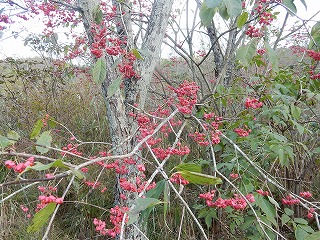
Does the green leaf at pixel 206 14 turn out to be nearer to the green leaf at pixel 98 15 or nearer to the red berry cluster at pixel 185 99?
the red berry cluster at pixel 185 99

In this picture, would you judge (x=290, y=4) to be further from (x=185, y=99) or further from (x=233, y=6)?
(x=185, y=99)

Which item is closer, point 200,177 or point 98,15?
point 200,177

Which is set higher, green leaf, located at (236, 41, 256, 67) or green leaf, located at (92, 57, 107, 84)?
green leaf, located at (236, 41, 256, 67)

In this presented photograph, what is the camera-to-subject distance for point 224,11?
52.7 inches

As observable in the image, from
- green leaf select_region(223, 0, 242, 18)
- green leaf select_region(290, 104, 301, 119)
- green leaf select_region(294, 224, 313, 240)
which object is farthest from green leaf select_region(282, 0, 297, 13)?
green leaf select_region(294, 224, 313, 240)

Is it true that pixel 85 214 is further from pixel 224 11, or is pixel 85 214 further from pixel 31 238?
pixel 224 11

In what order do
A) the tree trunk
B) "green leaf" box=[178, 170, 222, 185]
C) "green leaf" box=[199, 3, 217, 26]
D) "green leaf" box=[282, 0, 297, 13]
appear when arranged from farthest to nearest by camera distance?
the tree trunk, "green leaf" box=[199, 3, 217, 26], "green leaf" box=[282, 0, 297, 13], "green leaf" box=[178, 170, 222, 185]

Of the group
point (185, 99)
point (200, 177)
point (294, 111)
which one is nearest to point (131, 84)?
point (185, 99)

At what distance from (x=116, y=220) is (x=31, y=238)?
5.58ft

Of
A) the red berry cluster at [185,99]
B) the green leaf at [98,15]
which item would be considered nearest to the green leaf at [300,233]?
the red berry cluster at [185,99]

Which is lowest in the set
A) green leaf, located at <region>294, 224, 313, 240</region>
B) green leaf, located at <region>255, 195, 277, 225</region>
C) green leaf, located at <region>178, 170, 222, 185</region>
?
green leaf, located at <region>294, 224, 313, 240</region>

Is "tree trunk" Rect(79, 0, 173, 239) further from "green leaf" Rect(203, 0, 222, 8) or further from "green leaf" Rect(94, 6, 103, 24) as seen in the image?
"green leaf" Rect(203, 0, 222, 8)

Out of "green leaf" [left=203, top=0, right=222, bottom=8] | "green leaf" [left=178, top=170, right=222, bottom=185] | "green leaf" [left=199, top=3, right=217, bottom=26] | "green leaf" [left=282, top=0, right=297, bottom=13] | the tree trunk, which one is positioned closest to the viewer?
"green leaf" [left=178, top=170, right=222, bottom=185]

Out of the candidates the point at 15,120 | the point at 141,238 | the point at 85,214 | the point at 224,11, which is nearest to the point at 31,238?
the point at 85,214
